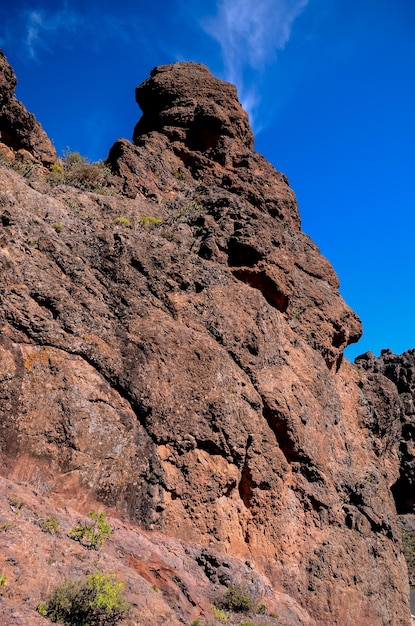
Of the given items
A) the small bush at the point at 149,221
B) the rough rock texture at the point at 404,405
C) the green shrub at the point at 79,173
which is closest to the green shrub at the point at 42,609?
the small bush at the point at 149,221

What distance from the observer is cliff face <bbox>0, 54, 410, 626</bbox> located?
9906mm

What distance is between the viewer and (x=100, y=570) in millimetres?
7730

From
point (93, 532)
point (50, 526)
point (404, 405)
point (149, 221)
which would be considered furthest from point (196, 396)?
point (404, 405)

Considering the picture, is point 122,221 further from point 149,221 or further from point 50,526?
point 50,526

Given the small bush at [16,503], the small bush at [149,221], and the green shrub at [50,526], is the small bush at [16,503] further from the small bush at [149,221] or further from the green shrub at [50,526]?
the small bush at [149,221]

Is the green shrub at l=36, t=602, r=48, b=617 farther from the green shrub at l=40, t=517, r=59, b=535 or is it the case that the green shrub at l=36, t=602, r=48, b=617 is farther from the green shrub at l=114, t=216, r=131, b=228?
the green shrub at l=114, t=216, r=131, b=228

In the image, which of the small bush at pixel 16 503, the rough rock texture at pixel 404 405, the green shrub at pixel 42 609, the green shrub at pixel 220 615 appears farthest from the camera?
the rough rock texture at pixel 404 405

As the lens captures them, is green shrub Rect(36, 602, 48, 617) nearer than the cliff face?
Yes

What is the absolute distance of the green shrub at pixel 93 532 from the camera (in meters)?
8.28

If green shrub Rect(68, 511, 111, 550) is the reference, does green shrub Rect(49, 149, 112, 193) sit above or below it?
above

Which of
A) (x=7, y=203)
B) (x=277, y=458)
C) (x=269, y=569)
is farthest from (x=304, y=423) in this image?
(x=7, y=203)

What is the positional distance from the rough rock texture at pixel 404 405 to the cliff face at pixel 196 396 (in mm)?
35433

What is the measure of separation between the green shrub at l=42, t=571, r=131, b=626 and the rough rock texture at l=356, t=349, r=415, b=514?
150ft

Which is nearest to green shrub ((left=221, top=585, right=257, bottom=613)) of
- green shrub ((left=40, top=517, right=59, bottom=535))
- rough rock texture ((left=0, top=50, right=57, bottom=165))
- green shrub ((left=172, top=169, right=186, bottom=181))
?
green shrub ((left=40, top=517, right=59, bottom=535))
